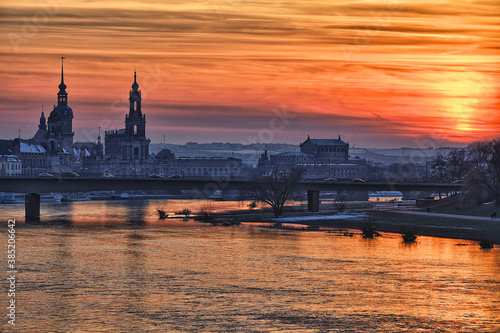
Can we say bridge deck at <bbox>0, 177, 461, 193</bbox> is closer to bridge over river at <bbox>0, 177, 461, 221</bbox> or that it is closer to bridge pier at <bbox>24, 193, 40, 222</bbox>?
bridge over river at <bbox>0, 177, 461, 221</bbox>

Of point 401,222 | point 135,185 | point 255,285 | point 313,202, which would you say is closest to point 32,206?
point 135,185

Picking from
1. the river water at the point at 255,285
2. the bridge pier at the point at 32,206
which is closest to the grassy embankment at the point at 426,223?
the river water at the point at 255,285

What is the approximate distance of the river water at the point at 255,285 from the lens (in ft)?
141

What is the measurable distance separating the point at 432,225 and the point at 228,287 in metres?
46.3

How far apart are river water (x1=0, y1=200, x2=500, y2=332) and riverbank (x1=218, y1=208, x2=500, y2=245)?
16.1ft

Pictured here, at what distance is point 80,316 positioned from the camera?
44031 mm

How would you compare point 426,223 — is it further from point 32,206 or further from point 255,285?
point 32,206

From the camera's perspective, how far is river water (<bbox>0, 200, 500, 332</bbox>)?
42906 mm

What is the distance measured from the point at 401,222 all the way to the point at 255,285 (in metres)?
49.8

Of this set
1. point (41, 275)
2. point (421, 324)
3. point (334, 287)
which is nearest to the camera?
point (421, 324)

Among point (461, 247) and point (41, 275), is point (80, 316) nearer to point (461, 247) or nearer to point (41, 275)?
point (41, 275)

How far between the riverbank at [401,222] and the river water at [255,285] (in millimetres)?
4918

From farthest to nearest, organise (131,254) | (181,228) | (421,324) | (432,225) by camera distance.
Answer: (181,228)
(432,225)
(131,254)
(421,324)

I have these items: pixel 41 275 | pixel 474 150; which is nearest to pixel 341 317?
pixel 41 275
